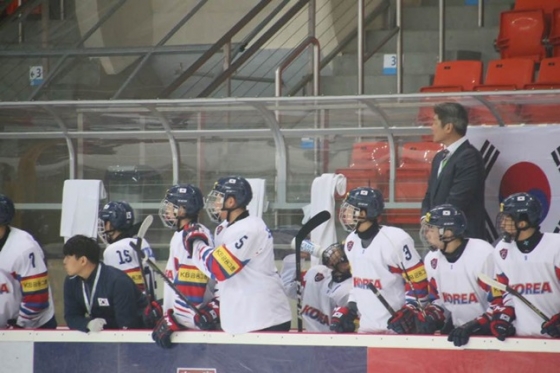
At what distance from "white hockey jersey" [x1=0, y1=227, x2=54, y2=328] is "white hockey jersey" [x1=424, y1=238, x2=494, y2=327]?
1896mm

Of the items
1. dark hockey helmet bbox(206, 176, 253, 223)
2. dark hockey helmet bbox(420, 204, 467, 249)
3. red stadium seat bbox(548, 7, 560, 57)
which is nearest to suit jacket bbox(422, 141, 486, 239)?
dark hockey helmet bbox(420, 204, 467, 249)

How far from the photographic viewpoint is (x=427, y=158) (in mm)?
6500

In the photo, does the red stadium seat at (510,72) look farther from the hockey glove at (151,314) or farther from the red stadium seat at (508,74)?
the hockey glove at (151,314)

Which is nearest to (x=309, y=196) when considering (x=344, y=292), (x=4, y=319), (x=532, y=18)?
(x=344, y=292)

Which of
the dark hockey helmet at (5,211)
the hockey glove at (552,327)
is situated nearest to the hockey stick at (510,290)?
the hockey glove at (552,327)

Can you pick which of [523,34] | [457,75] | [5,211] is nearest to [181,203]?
[5,211]

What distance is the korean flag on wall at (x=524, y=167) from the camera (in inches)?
238

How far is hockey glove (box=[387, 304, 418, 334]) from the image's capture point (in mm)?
5176

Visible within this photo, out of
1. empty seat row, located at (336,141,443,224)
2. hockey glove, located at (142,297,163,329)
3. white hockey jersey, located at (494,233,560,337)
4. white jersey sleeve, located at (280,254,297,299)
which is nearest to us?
white hockey jersey, located at (494,233,560,337)

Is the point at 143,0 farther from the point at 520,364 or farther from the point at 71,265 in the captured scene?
Answer: the point at 520,364

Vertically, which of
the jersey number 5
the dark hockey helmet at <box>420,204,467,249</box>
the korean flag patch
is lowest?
the korean flag patch

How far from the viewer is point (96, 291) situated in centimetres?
564

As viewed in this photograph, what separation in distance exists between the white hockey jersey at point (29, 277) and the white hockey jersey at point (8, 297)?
2cm

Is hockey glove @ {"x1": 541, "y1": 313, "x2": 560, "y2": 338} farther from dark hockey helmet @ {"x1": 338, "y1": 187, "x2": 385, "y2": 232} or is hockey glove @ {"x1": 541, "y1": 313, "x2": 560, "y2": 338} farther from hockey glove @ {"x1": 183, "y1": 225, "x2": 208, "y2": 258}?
hockey glove @ {"x1": 183, "y1": 225, "x2": 208, "y2": 258}
